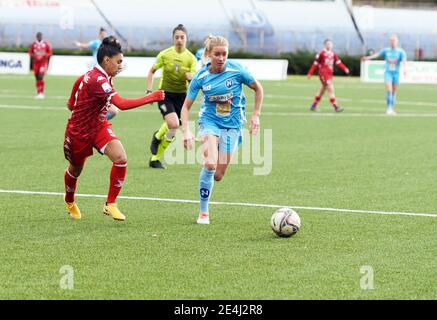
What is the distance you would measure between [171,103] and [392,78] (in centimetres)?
1535

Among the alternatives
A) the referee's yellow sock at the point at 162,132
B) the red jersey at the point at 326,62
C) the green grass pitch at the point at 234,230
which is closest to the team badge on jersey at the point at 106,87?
the green grass pitch at the point at 234,230

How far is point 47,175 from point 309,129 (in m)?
10.3

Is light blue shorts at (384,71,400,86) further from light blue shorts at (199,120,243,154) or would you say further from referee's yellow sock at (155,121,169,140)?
light blue shorts at (199,120,243,154)

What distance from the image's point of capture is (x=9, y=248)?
31.4ft

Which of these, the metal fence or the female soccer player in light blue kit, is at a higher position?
the metal fence

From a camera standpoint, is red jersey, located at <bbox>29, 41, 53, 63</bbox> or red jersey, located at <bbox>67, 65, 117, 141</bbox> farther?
red jersey, located at <bbox>29, 41, 53, 63</bbox>

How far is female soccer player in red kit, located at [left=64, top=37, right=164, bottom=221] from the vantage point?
36.5ft

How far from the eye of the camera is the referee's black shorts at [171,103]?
677 inches

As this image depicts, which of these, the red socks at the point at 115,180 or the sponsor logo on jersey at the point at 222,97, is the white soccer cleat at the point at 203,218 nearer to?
the red socks at the point at 115,180

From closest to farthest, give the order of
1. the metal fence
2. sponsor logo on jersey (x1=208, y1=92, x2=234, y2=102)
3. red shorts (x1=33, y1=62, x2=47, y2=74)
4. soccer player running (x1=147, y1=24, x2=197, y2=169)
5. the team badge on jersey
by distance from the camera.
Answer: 1. the team badge on jersey
2. sponsor logo on jersey (x1=208, y1=92, x2=234, y2=102)
3. soccer player running (x1=147, y1=24, x2=197, y2=169)
4. red shorts (x1=33, y1=62, x2=47, y2=74)
5. the metal fence

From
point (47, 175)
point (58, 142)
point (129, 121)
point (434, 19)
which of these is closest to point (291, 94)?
point (129, 121)

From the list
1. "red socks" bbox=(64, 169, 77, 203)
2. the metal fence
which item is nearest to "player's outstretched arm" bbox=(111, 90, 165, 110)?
"red socks" bbox=(64, 169, 77, 203)

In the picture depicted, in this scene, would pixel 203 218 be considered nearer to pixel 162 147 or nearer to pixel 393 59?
pixel 162 147

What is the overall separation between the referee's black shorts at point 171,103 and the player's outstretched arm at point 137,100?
6.06 m
